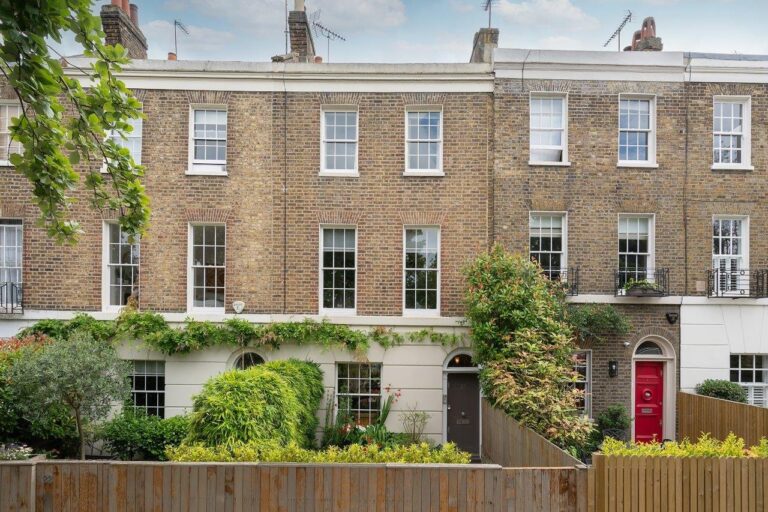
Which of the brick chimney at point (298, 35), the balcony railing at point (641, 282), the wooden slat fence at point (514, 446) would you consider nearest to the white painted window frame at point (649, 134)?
the balcony railing at point (641, 282)

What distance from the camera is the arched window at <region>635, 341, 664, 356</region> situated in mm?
13805

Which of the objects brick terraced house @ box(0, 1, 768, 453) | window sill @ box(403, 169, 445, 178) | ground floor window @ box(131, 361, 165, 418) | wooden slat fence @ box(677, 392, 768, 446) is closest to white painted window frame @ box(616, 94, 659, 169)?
brick terraced house @ box(0, 1, 768, 453)

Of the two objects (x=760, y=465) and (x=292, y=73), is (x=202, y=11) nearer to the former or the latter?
(x=292, y=73)

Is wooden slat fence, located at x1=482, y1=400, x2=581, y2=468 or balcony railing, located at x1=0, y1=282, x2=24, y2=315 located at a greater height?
balcony railing, located at x1=0, y1=282, x2=24, y2=315

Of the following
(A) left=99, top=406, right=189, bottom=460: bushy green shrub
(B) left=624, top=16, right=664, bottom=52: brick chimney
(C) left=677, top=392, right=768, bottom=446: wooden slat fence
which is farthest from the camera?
(B) left=624, top=16, right=664, bottom=52: brick chimney

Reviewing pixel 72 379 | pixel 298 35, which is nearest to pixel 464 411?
pixel 72 379

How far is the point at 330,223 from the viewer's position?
544 inches

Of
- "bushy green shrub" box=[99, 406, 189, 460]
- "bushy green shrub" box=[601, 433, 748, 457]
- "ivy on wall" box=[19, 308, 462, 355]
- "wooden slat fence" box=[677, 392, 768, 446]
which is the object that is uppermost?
"ivy on wall" box=[19, 308, 462, 355]

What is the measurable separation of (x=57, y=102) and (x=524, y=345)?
9.04 meters

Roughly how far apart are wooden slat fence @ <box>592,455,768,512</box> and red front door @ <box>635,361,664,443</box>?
7.08 metres

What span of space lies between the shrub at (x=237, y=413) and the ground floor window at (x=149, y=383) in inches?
256

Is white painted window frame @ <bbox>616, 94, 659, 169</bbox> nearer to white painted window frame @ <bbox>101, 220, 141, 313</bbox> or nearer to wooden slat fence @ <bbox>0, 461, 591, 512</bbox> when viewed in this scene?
wooden slat fence @ <bbox>0, 461, 591, 512</bbox>

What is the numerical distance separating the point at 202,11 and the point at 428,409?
45.5ft

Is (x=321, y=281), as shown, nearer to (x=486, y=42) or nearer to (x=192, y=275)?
(x=192, y=275)
